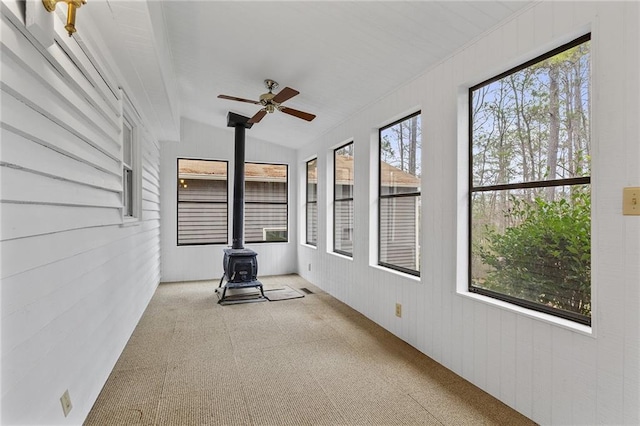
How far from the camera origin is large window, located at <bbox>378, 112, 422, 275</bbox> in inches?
131

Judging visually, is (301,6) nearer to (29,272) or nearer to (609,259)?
(29,272)

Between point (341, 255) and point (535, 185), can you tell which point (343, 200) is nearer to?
point (341, 255)

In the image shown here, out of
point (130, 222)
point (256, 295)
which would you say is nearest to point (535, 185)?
point (130, 222)

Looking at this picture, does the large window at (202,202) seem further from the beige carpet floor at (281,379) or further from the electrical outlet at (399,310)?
the electrical outlet at (399,310)

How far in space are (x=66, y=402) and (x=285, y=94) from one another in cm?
276

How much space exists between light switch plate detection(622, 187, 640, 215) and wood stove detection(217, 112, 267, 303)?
4065 millimetres

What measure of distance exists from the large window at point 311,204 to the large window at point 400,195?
7.23 ft

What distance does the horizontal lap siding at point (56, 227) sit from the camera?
1365 millimetres

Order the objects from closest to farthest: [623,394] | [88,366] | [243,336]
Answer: [623,394] < [88,366] < [243,336]

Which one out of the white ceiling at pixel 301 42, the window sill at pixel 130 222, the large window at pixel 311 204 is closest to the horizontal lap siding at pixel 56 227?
the window sill at pixel 130 222

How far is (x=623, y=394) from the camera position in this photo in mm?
1666

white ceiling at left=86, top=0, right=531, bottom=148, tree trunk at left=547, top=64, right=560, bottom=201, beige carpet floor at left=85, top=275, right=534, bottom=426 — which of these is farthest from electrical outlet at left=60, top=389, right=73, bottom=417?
tree trunk at left=547, top=64, right=560, bottom=201

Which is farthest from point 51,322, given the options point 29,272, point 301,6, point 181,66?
point 181,66

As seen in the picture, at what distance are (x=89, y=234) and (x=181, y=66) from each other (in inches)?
92.3
